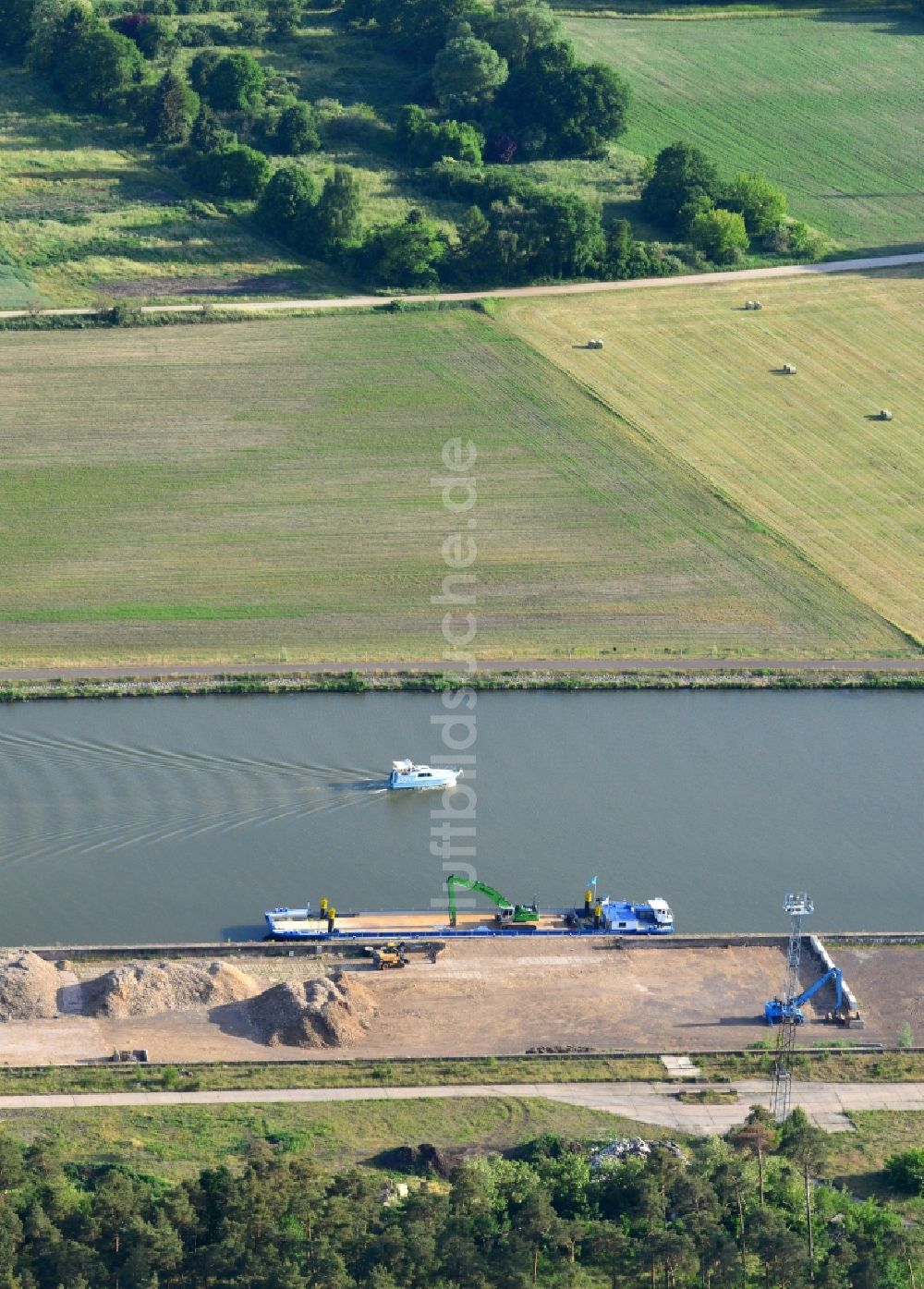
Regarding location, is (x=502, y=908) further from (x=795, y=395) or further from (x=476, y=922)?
(x=795, y=395)

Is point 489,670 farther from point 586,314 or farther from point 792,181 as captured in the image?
point 792,181

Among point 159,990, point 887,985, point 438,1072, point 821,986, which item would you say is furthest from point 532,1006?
point 159,990

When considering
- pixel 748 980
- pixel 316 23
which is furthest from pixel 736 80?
pixel 748 980

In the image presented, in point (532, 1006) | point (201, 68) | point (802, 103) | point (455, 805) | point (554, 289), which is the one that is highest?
point (802, 103)

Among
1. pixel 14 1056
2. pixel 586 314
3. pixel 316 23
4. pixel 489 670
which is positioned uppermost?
pixel 316 23

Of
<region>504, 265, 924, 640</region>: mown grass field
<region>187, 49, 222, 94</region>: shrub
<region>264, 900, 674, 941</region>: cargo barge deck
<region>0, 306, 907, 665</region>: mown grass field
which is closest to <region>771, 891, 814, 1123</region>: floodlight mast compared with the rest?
<region>264, 900, 674, 941</region>: cargo barge deck

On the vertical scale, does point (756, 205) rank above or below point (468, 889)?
above

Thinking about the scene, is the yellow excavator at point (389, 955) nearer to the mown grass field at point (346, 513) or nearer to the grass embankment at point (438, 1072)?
the grass embankment at point (438, 1072)
